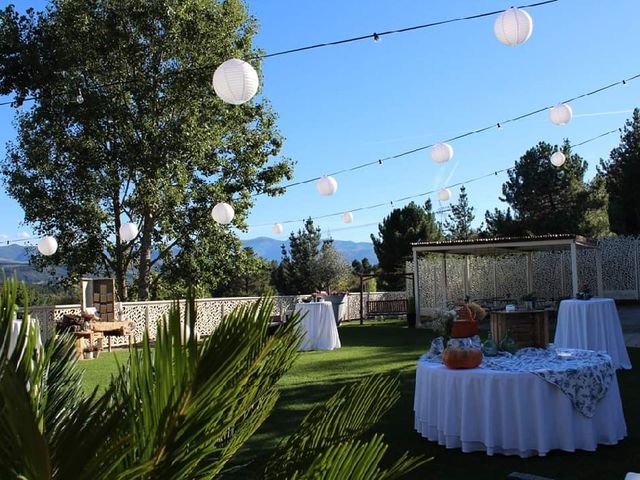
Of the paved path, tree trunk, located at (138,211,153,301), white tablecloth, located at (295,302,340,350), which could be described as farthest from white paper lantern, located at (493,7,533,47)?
tree trunk, located at (138,211,153,301)

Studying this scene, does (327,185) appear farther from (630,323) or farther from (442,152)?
(630,323)

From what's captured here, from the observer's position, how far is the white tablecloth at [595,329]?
8727 mm

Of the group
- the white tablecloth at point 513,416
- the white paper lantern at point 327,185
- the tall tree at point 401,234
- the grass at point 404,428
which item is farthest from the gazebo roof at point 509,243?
the white tablecloth at point 513,416

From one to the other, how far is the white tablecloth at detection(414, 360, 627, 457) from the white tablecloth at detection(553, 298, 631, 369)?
3.96 metres

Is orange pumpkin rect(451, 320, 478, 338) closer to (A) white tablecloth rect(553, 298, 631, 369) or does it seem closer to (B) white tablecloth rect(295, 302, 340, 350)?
(A) white tablecloth rect(553, 298, 631, 369)

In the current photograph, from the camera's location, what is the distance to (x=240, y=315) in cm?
76

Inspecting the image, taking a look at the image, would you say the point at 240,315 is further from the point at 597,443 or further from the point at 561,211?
the point at 561,211

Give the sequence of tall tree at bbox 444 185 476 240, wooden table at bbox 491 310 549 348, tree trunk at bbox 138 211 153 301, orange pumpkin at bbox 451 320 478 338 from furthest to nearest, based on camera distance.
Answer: tall tree at bbox 444 185 476 240
tree trunk at bbox 138 211 153 301
wooden table at bbox 491 310 549 348
orange pumpkin at bbox 451 320 478 338

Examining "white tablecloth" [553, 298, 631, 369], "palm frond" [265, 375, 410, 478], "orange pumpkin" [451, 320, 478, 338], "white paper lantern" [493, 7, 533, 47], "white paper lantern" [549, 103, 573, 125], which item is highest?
"white paper lantern" [493, 7, 533, 47]

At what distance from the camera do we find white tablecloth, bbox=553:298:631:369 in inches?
344

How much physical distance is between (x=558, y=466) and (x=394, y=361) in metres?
5.98

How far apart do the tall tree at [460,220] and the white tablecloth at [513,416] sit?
28.5m

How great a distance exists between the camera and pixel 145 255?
17.8 m

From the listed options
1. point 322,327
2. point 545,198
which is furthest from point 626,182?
point 322,327
